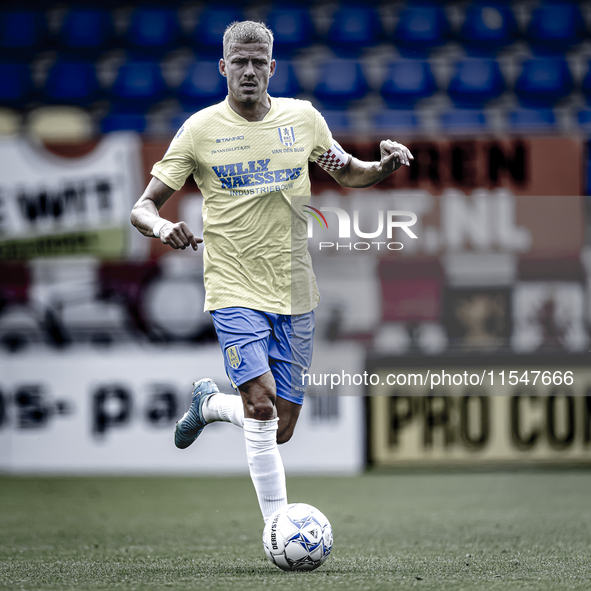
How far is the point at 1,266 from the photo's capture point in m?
5.80

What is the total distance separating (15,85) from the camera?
7.37m

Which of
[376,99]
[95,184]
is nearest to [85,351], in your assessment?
[95,184]

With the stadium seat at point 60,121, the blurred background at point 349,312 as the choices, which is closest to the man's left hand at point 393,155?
the blurred background at point 349,312

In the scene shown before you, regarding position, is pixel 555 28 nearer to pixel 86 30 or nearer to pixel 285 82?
pixel 285 82

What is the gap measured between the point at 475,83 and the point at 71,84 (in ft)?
10.4

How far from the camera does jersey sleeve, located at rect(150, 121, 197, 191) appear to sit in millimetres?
2908

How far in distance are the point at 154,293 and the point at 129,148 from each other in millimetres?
907

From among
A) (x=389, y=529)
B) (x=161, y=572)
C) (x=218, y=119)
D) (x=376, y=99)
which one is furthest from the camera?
(x=376, y=99)

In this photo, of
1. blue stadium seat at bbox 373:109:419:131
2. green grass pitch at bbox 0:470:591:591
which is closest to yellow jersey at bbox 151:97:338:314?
green grass pitch at bbox 0:470:591:591

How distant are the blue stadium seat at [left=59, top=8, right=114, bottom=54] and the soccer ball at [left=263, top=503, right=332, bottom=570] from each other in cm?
566

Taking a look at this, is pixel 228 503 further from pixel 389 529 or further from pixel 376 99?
pixel 376 99

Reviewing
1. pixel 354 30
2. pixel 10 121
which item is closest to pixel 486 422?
pixel 354 30

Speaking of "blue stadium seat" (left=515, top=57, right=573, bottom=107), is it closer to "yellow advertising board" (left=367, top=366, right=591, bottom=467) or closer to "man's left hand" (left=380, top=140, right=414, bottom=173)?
"yellow advertising board" (left=367, top=366, right=591, bottom=467)

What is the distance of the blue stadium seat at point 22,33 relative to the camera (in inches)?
295
